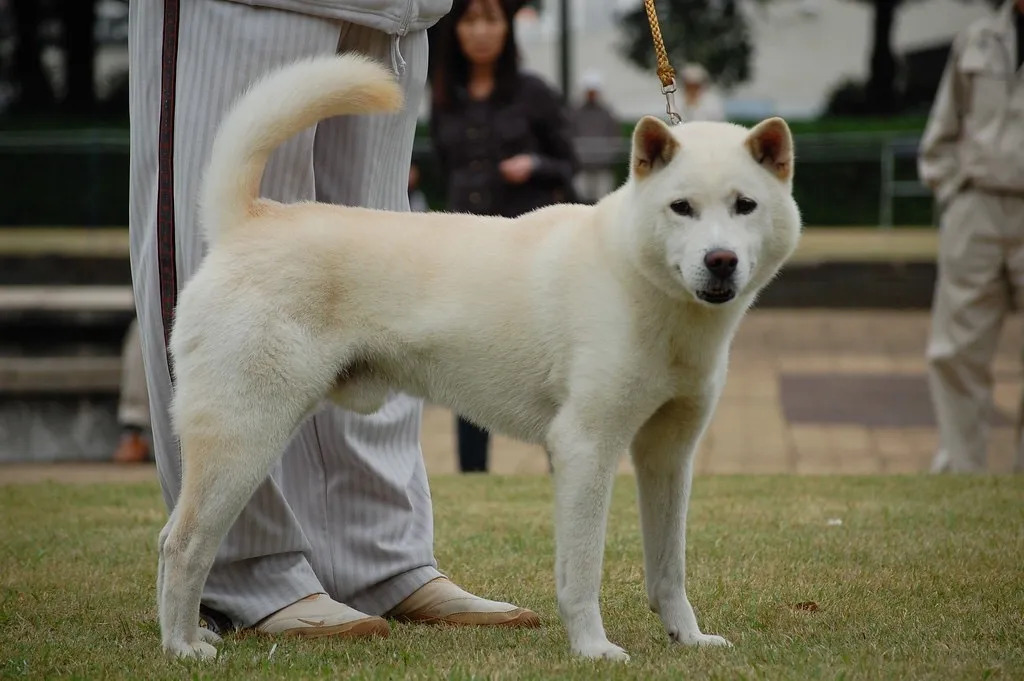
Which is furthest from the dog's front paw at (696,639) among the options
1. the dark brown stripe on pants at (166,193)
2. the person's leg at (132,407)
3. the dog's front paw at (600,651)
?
the person's leg at (132,407)

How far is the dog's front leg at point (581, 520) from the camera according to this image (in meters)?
3.25

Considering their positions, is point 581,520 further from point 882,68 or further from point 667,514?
point 882,68

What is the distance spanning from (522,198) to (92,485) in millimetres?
2388

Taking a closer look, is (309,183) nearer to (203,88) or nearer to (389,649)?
(203,88)

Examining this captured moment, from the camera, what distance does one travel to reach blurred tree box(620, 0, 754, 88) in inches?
1051

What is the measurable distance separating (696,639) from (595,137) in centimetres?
1431

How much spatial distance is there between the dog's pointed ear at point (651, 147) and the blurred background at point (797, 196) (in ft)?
15.9

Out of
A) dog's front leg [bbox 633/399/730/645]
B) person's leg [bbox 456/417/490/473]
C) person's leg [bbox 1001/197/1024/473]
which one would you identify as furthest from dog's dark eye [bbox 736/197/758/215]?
person's leg [bbox 1001/197/1024/473]

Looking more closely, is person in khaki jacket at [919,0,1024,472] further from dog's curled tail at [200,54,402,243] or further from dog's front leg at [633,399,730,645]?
dog's curled tail at [200,54,402,243]

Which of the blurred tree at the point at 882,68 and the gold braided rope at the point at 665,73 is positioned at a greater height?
the gold braided rope at the point at 665,73

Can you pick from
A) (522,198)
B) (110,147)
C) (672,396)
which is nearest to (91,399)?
(522,198)

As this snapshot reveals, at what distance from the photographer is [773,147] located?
126 inches

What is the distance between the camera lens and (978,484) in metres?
5.96

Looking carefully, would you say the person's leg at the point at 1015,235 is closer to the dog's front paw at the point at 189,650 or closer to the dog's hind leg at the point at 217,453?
the dog's hind leg at the point at 217,453
